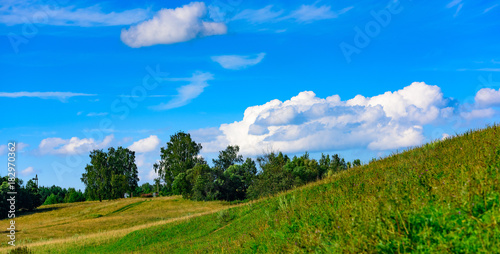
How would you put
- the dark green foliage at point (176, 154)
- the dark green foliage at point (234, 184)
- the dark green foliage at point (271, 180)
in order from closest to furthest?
1. the dark green foliage at point (271, 180)
2. the dark green foliage at point (234, 184)
3. the dark green foliage at point (176, 154)

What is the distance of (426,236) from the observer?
5566mm

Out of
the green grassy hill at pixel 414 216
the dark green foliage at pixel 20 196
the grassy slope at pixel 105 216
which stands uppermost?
the dark green foliage at pixel 20 196

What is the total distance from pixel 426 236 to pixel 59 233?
4741 cm

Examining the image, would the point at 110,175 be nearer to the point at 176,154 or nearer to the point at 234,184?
the point at 176,154

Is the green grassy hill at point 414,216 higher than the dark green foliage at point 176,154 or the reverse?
the reverse

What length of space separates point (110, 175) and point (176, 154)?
2145cm

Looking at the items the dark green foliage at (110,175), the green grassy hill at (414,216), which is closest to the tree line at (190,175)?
the dark green foliage at (110,175)

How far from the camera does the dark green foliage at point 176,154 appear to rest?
93.5 metres

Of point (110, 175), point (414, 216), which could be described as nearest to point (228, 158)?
point (110, 175)

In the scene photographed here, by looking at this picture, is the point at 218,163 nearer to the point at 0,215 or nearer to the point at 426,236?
the point at 0,215

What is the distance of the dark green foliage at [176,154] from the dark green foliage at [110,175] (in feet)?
37.1

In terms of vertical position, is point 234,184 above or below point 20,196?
below

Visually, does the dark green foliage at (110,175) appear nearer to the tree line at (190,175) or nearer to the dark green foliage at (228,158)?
the tree line at (190,175)

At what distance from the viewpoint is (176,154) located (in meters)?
93.5
